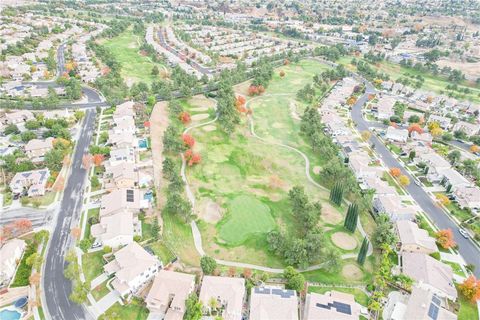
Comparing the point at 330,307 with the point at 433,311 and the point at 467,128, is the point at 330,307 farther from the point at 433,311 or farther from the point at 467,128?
the point at 467,128

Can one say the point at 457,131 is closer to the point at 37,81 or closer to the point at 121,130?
the point at 121,130

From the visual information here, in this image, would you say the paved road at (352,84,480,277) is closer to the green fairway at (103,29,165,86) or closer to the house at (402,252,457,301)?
the house at (402,252,457,301)

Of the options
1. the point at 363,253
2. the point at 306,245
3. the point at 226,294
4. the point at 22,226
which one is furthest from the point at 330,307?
the point at 22,226

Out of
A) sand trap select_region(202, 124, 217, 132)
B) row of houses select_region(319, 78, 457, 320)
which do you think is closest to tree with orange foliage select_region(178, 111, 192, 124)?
sand trap select_region(202, 124, 217, 132)

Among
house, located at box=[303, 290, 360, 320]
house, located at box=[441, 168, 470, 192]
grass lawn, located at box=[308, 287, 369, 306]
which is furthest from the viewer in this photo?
house, located at box=[441, 168, 470, 192]

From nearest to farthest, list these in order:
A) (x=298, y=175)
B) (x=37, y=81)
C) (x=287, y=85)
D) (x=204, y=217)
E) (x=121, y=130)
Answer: (x=204, y=217)
(x=298, y=175)
(x=121, y=130)
(x=37, y=81)
(x=287, y=85)

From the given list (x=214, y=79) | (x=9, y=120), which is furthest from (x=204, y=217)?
(x=214, y=79)
